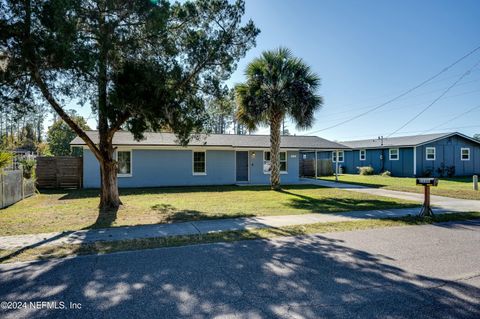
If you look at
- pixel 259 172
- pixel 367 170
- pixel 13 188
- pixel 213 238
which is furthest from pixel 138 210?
pixel 367 170

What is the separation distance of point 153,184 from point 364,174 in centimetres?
2154

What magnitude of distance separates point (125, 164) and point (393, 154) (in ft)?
80.7

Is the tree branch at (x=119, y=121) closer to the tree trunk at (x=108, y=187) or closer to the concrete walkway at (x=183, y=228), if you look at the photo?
the tree trunk at (x=108, y=187)

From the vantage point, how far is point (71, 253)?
17.8ft

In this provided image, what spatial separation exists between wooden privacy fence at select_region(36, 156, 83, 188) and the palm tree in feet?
33.9

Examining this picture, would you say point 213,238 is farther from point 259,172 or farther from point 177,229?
point 259,172

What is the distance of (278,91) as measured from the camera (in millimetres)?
15664

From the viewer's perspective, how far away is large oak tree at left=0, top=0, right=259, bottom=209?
700cm

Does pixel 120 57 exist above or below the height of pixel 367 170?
above

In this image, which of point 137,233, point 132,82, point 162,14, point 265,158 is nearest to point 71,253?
point 137,233

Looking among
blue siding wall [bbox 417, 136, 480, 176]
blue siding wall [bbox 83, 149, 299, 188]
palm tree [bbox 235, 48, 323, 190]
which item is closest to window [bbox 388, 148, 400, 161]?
blue siding wall [bbox 417, 136, 480, 176]

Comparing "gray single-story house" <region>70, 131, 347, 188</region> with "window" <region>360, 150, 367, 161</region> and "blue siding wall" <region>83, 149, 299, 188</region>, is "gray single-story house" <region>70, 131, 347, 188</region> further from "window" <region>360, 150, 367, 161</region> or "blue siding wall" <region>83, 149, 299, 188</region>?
"window" <region>360, 150, 367, 161</region>

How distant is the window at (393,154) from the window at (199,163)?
1957cm

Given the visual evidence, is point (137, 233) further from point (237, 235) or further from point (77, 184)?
point (77, 184)
